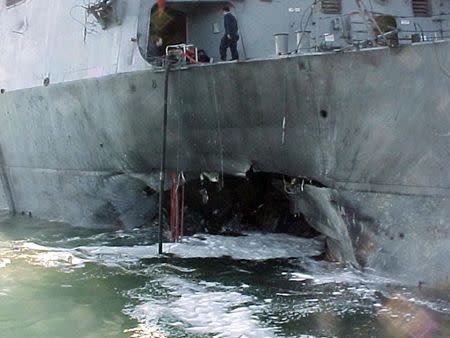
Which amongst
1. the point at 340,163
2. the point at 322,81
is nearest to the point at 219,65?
the point at 322,81

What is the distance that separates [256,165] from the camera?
8281mm

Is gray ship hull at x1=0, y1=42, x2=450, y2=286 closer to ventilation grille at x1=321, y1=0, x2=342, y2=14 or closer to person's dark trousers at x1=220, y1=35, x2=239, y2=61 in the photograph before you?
person's dark trousers at x1=220, y1=35, x2=239, y2=61

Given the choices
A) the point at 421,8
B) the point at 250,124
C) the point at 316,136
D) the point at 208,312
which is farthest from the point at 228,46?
the point at 208,312

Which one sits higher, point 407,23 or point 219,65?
point 407,23

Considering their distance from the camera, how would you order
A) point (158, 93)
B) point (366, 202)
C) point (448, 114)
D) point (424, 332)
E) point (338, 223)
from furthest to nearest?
1. point (158, 93)
2. point (338, 223)
3. point (366, 202)
4. point (448, 114)
5. point (424, 332)

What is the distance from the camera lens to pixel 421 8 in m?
9.67

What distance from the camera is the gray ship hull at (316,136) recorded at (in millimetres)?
6520

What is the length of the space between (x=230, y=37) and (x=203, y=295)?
363 centimetres

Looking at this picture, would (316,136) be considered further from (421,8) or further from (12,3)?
(12,3)

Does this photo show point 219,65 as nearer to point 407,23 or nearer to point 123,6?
point 123,6

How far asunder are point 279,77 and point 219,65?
86 cm

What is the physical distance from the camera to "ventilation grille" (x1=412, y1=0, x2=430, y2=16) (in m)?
9.64

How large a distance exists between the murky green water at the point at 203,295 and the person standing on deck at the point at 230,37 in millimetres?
2653

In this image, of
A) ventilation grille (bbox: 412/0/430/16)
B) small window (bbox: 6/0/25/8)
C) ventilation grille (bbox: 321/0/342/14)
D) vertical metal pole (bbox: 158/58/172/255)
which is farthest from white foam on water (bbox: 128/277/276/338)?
small window (bbox: 6/0/25/8)
